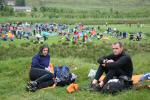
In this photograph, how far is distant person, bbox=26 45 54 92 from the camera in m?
11.3

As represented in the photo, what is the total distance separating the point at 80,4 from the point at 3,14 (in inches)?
2661

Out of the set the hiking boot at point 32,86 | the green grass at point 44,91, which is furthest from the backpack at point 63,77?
the hiking boot at point 32,86

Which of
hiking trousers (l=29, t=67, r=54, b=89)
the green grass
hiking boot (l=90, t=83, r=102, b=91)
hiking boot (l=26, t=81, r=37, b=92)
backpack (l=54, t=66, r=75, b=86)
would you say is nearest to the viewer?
the green grass

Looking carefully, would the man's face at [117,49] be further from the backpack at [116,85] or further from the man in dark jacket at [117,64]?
the backpack at [116,85]

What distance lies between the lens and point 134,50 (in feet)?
113

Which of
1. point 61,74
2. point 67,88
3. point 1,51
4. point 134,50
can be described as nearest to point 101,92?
point 67,88

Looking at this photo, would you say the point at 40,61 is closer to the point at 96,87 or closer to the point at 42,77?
the point at 42,77

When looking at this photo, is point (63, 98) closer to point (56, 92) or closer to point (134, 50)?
point (56, 92)

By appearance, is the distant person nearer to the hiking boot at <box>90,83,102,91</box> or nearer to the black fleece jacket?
the hiking boot at <box>90,83,102,91</box>

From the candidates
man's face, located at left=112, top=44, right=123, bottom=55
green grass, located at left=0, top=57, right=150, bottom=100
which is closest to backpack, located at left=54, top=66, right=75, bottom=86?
green grass, located at left=0, top=57, right=150, bottom=100

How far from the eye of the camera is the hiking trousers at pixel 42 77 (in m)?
11.4

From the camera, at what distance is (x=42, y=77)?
11461mm

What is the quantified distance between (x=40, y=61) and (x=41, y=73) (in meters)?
0.53

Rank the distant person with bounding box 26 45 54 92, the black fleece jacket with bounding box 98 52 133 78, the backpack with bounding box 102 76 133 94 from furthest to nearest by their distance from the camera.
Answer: the distant person with bounding box 26 45 54 92 < the black fleece jacket with bounding box 98 52 133 78 < the backpack with bounding box 102 76 133 94
